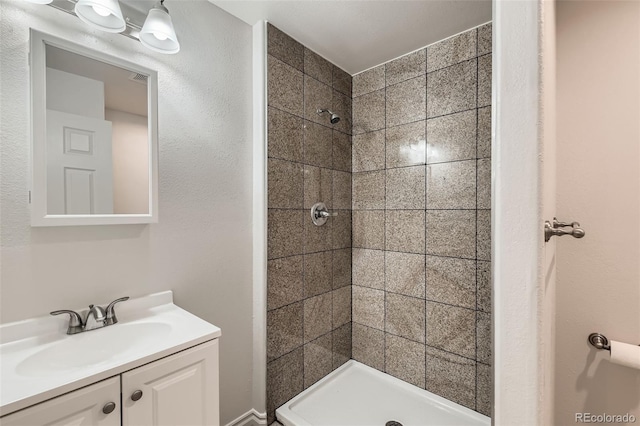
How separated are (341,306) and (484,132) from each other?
155 centimetres

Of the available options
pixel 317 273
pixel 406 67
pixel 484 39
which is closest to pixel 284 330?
pixel 317 273

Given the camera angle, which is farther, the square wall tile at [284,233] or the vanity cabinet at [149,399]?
the square wall tile at [284,233]

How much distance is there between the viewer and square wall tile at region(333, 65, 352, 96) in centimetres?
220

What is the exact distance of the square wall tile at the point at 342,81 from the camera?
2.20 m

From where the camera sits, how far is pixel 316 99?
204 centimetres

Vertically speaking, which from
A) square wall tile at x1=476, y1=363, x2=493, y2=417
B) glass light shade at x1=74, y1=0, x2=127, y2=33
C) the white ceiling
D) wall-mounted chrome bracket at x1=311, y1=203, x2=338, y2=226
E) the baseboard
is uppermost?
the white ceiling

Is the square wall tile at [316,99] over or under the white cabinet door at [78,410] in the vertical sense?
over

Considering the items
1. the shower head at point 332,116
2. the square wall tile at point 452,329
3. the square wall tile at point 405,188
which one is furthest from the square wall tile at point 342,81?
the square wall tile at point 452,329

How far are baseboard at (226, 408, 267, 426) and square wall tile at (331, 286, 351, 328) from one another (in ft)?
2.44

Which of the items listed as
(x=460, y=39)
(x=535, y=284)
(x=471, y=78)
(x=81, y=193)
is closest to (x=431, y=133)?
(x=471, y=78)

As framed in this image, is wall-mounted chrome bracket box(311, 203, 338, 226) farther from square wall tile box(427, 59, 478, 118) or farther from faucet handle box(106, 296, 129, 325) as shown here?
faucet handle box(106, 296, 129, 325)

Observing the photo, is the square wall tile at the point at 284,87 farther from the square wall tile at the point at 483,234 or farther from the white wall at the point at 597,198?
the white wall at the point at 597,198

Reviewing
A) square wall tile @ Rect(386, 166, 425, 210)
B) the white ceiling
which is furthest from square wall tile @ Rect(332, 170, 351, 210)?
the white ceiling

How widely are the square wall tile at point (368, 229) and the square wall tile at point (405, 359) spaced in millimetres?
688
